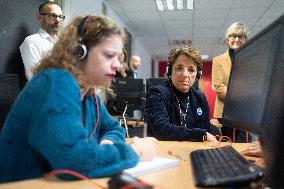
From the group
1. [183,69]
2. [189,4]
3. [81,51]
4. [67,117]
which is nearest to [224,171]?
[67,117]

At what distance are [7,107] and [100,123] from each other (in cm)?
52

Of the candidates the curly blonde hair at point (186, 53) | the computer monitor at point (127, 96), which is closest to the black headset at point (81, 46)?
the curly blonde hair at point (186, 53)

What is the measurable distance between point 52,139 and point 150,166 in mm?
281

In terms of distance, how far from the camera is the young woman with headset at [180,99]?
1.73 meters

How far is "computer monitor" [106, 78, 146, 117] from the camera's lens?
3.66 metres

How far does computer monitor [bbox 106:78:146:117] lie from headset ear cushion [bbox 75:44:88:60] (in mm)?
2706

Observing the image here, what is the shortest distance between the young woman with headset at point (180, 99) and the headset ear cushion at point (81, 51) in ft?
2.63

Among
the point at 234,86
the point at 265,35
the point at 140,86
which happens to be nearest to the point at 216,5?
the point at 140,86

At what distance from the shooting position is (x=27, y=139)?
0.85 m

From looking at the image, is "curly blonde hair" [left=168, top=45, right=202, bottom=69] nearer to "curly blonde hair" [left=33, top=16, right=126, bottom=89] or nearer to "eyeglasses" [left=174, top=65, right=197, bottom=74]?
"eyeglasses" [left=174, top=65, right=197, bottom=74]

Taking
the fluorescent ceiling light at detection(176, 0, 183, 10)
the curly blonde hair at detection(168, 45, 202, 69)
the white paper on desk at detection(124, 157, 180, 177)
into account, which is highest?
the fluorescent ceiling light at detection(176, 0, 183, 10)

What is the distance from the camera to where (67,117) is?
749mm

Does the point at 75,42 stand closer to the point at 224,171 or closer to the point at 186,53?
the point at 224,171

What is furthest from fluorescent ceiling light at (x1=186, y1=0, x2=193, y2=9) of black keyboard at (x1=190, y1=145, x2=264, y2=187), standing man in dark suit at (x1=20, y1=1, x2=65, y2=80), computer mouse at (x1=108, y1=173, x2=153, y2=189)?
computer mouse at (x1=108, y1=173, x2=153, y2=189)
